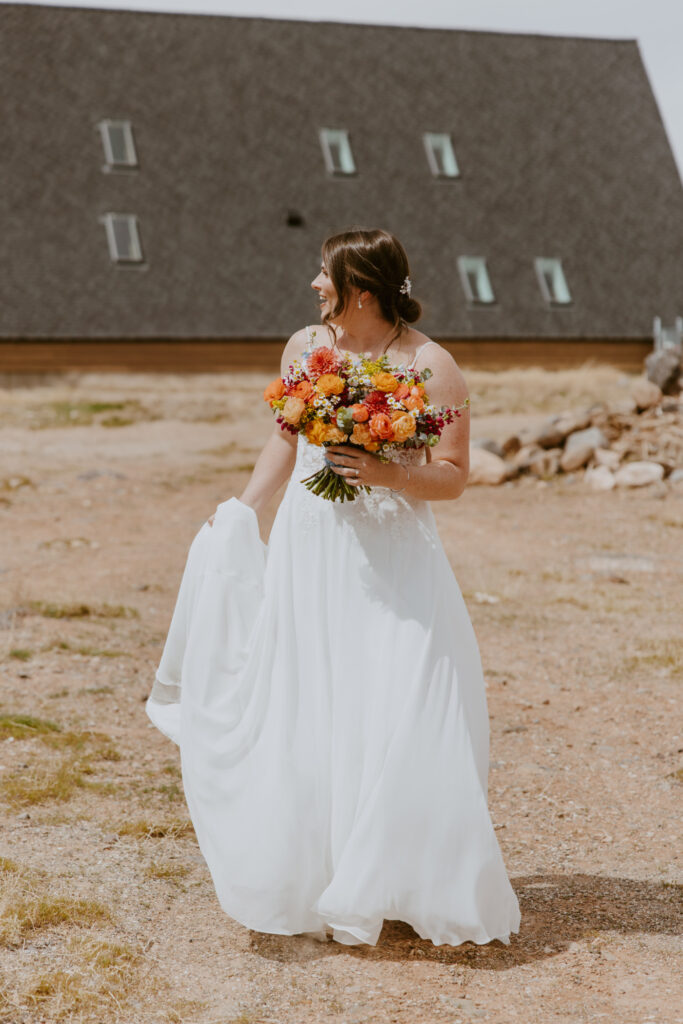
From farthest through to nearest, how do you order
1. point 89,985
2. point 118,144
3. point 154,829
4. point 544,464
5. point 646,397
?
point 118,144 → point 646,397 → point 544,464 → point 154,829 → point 89,985

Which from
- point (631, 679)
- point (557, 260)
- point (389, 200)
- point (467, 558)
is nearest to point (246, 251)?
point (389, 200)

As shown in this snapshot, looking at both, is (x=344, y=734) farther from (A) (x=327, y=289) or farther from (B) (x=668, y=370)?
(B) (x=668, y=370)

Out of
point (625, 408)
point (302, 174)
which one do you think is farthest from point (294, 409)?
point (302, 174)

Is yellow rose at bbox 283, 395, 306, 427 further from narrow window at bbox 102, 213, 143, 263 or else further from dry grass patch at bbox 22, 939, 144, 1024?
narrow window at bbox 102, 213, 143, 263

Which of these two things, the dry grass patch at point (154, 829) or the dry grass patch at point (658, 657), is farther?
the dry grass patch at point (658, 657)

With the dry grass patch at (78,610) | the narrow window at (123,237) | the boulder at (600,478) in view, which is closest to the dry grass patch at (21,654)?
the dry grass patch at (78,610)

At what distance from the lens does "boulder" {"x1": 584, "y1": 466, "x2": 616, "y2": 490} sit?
16.8m

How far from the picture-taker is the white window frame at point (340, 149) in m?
30.2

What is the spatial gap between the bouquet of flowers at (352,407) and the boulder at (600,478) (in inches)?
506

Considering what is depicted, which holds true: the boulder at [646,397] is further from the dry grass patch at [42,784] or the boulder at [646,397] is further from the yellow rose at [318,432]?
the yellow rose at [318,432]

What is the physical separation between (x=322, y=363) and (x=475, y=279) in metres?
26.9

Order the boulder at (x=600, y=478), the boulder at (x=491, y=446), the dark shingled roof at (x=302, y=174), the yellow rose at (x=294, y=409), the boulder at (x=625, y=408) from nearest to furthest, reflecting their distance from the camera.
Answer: the yellow rose at (x=294, y=409), the boulder at (x=600, y=478), the boulder at (x=491, y=446), the boulder at (x=625, y=408), the dark shingled roof at (x=302, y=174)

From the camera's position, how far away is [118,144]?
1135 inches

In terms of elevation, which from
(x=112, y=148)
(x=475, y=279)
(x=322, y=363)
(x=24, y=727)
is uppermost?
(x=112, y=148)
